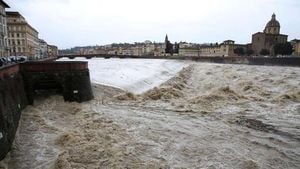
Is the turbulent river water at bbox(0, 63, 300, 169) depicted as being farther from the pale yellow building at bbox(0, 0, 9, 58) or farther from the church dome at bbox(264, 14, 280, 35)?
the church dome at bbox(264, 14, 280, 35)

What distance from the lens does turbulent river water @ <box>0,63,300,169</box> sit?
9382 mm

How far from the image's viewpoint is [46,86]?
19250 mm

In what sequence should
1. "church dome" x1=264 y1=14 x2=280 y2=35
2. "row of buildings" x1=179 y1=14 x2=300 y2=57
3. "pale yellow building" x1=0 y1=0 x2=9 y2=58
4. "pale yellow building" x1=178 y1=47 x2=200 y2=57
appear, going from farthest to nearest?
"pale yellow building" x1=178 y1=47 x2=200 y2=57 < "church dome" x1=264 y1=14 x2=280 y2=35 < "row of buildings" x1=179 y1=14 x2=300 y2=57 < "pale yellow building" x1=0 y1=0 x2=9 y2=58

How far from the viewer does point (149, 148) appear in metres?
10.4

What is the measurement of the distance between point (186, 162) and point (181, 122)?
4680 mm

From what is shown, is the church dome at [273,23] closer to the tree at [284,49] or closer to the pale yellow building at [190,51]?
the tree at [284,49]

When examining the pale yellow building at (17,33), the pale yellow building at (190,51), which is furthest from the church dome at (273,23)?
the pale yellow building at (17,33)

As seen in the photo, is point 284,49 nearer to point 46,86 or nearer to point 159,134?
point 46,86

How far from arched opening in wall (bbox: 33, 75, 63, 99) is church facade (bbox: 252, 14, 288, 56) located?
92.0 meters

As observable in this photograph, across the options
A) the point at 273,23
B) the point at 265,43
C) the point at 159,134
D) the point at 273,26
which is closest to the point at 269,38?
the point at 265,43

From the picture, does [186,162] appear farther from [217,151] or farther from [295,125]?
[295,125]

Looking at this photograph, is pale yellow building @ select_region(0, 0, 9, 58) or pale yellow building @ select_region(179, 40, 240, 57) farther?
pale yellow building @ select_region(179, 40, 240, 57)

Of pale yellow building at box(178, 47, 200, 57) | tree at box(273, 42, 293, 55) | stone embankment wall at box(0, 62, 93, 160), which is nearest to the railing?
stone embankment wall at box(0, 62, 93, 160)

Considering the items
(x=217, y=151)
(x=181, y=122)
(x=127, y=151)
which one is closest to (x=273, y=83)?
(x=181, y=122)
